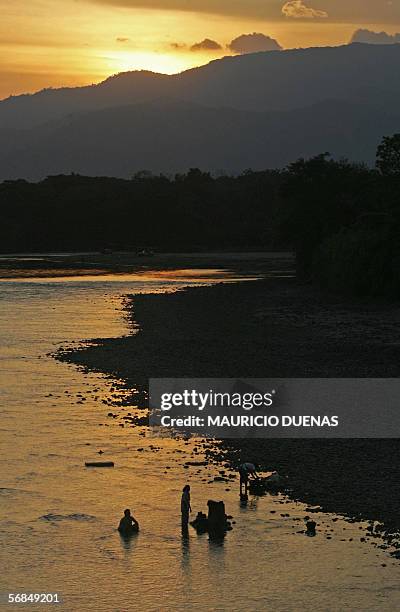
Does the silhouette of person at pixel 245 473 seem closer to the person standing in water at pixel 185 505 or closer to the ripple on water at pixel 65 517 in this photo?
the person standing in water at pixel 185 505

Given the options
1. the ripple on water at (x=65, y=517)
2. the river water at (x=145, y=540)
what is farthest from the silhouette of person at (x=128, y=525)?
the ripple on water at (x=65, y=517)

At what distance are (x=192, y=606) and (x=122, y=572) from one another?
2179 millimetres

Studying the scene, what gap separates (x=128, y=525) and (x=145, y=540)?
690mm

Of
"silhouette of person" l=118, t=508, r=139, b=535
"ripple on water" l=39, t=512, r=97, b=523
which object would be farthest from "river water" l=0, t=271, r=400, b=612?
"silhouette of person" l=118, t=508, r=139, b=535

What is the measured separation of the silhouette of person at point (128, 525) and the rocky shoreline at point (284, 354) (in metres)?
4.76

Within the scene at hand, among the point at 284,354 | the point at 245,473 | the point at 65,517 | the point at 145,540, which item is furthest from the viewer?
the point at 284,354

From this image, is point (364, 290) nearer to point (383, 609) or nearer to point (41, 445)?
point (41, 445)

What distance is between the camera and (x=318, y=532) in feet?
82.8

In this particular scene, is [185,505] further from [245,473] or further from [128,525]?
[245,473]

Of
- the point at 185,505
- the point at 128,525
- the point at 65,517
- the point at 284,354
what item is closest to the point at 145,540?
the point at 128,525

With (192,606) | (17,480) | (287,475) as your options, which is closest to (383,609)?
(192,606)

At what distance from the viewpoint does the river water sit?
22203mm

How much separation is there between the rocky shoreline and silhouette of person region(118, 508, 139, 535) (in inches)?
187

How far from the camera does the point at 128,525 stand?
2553 cm
